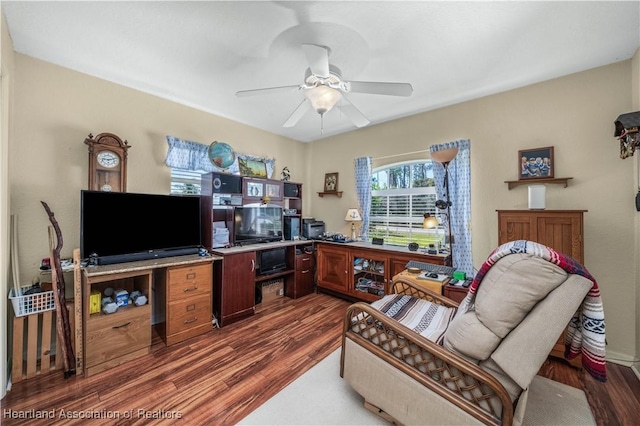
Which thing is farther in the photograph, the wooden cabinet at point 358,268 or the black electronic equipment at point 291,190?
the black electronic equipment at point 291,190

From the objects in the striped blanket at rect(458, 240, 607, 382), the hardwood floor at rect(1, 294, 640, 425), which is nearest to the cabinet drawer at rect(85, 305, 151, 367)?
the hardwood floor at rect(1, 294, 640, 425)

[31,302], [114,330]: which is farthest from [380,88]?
[31,302]

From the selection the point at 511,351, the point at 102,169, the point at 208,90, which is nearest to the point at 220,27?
the point at 208,90

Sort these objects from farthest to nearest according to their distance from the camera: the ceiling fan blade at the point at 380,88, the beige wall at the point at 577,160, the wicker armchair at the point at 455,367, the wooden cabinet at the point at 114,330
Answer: the beige wall at the point at 577,160
the wooden cabinet at the point at 114,330
the ceiling fan blade at the point at 380,88
the wicker armchair at the point at 455,367

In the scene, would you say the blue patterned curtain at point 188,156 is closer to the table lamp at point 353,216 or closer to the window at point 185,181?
the window at point 185,181

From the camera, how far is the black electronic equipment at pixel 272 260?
11.1 ft

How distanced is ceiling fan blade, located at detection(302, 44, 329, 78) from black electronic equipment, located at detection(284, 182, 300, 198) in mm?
2363

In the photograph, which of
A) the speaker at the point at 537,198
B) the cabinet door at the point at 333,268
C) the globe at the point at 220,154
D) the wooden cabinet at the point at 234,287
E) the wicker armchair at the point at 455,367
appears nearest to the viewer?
the wicker armchair at the point at 455,367

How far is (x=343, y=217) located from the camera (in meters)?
4.15

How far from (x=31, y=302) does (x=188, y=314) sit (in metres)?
1.15

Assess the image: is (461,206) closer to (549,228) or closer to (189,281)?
(549,228)

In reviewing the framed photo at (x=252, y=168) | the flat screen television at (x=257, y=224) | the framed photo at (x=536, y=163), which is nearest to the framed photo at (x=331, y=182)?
the flat screen television at (x=257, y=224)

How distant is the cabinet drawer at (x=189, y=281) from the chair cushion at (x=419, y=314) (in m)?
1.81

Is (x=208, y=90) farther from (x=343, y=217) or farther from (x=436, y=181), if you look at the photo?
(x=436, y=181)
